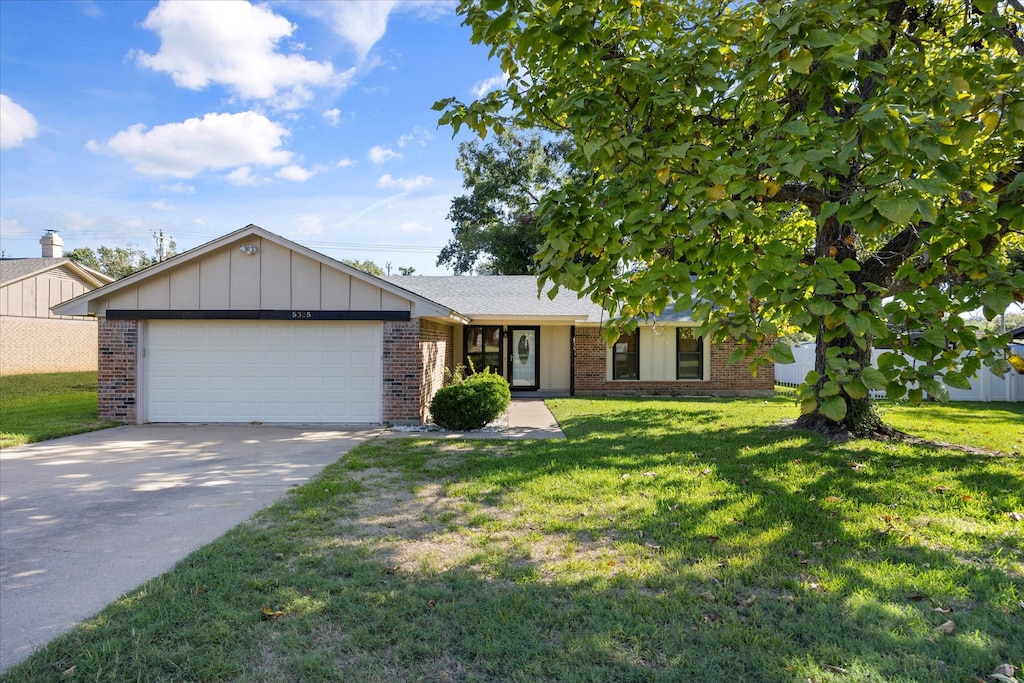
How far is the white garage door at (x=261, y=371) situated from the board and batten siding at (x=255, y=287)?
0.43m

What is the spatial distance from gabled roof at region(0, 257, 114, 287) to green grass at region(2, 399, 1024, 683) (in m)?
23.0

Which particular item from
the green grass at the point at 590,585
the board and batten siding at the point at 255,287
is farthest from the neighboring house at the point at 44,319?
the green grass at the point at 590,585

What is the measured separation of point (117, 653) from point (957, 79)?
5.64 metres

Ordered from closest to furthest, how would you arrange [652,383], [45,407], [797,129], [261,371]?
[797,129] < [261,371] < [45,407] < [652,383]

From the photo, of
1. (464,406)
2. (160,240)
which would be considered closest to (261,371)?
(464,406)

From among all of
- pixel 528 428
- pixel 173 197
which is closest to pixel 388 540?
pixel 528 428

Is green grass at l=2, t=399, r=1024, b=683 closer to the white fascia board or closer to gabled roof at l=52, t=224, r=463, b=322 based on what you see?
gabled roof at l=52, t=224, r=463, b=322

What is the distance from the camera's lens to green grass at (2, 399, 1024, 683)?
2811 millimetres

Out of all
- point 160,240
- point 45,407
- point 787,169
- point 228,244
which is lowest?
point 45,407

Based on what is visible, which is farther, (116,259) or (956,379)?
(116,259)

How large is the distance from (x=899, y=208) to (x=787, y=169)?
0.59 metres

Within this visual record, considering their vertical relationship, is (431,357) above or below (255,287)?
below

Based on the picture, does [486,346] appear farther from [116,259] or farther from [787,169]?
[116,259]

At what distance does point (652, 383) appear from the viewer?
17.7 metres
